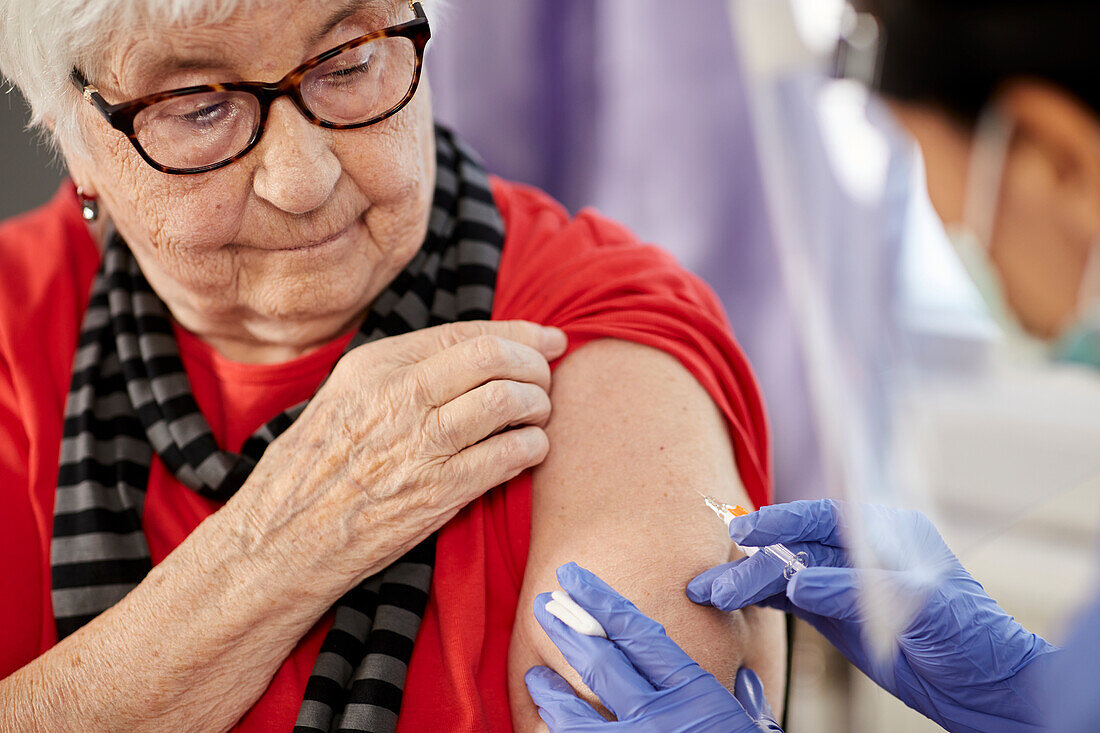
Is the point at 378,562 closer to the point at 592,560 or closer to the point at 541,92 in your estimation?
the point at 592,560

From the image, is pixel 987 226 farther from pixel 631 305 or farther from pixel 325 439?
pixel 325 439

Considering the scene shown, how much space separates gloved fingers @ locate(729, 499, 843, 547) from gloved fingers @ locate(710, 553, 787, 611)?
0.09 ft

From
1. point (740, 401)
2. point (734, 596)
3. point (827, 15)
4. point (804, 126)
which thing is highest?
point (827, 15)

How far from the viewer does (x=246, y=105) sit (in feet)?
3.53

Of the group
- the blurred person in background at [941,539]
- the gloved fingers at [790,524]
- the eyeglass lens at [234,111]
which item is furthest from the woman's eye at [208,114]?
the gloved fingers at [790,524]

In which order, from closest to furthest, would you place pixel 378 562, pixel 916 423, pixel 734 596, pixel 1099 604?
pixel 1099 604 < pixel 916 423 < pixel 734 596 < pixel 378 562

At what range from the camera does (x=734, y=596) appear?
103 centimetres

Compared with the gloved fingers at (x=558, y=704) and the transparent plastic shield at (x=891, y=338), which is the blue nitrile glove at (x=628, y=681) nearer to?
the gloved fingers at (x=558, y=704)

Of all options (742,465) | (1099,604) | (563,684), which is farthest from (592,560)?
(1099,604)

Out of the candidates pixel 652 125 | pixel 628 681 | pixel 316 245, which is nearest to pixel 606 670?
pixel 628 681

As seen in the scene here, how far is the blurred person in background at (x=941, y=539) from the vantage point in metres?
0.67

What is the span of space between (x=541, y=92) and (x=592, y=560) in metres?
1.64

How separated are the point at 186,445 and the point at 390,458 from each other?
1.17 feet

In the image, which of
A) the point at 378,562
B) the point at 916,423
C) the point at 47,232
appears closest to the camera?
the point at 916,423
